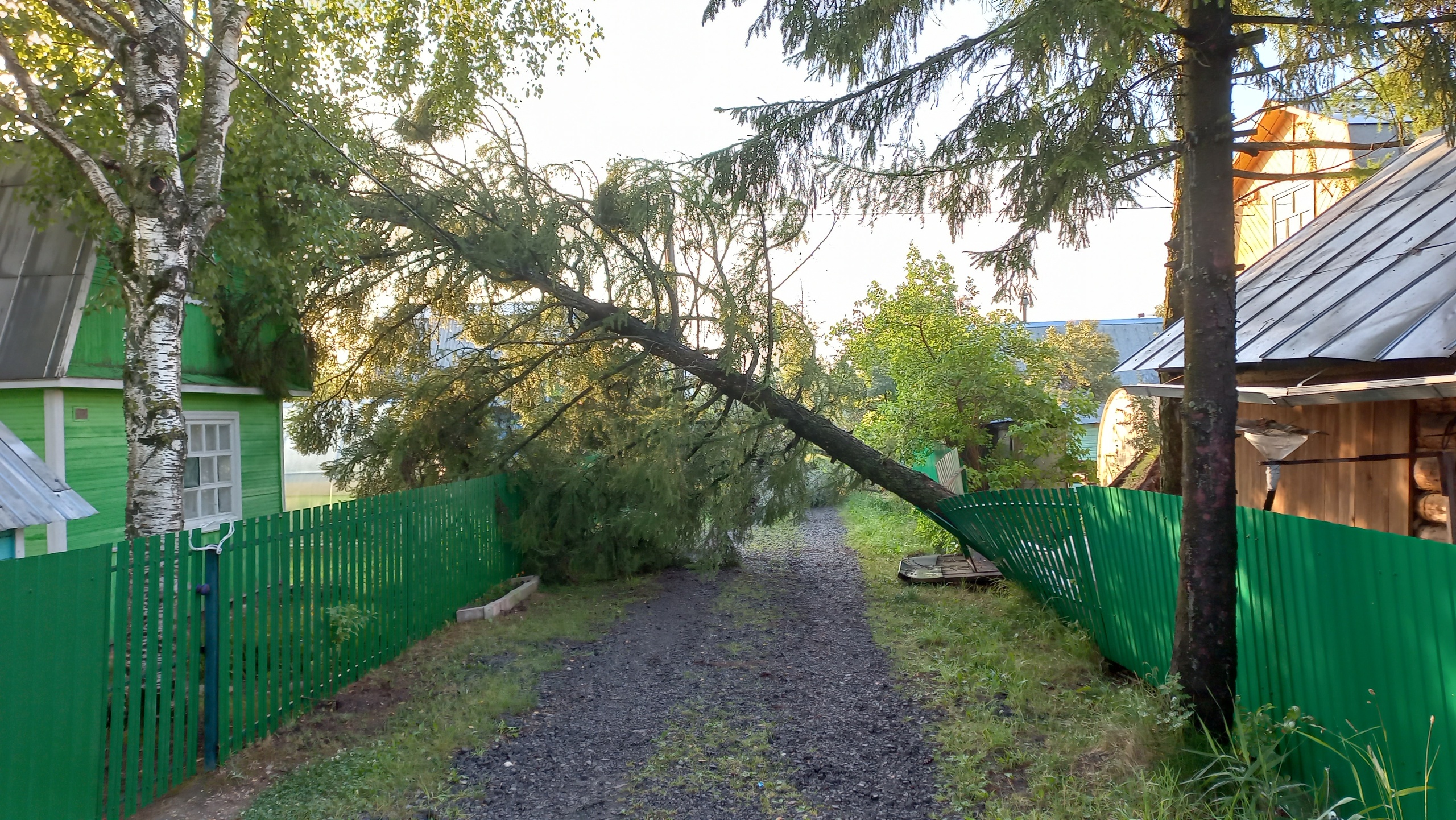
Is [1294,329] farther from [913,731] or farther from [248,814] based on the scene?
[248,814]

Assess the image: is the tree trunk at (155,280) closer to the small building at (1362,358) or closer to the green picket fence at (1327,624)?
the green picket fence at (1327,624)

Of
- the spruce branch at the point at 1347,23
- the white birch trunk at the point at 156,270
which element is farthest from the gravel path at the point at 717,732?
the spruce branch at the point at 1347,23

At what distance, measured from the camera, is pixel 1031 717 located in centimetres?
538

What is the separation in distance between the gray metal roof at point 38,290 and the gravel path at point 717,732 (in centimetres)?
572

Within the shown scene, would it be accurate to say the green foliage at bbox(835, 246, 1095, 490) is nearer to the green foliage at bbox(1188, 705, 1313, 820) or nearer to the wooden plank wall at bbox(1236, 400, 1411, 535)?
the wooden plank wall at bbox(1236, 400, 1411, 535)

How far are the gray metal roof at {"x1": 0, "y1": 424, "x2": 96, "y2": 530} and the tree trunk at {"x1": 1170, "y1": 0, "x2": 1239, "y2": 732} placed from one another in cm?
674

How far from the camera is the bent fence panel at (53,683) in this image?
3.45 metres

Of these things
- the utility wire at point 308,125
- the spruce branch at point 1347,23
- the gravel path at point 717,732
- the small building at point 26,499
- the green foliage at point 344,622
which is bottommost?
the gravel path at point 717,732

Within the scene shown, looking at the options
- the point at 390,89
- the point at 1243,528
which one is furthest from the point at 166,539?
the point at 390,89

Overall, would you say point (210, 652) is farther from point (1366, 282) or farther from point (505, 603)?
point (1366, 282)

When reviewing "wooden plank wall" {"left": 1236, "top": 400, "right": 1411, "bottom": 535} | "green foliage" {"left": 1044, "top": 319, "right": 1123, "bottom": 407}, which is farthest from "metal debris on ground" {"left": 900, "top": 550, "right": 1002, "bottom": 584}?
"green foliage" {"left": 1044, "top": 319, "right": 1123, "bottom": 407}

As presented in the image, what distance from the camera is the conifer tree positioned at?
4.27m

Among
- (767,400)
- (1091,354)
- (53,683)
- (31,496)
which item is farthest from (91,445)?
(1091,354)

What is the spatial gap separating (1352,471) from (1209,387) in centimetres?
215
